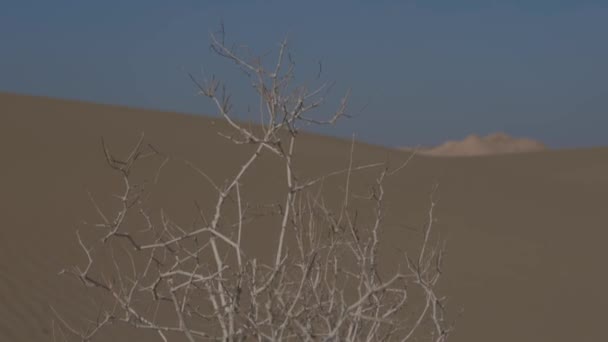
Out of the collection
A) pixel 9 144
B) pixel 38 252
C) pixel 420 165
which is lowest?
pixel 38 252

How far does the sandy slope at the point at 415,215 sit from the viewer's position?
1258 cm

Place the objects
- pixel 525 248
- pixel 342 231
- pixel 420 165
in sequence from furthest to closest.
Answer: pixel 420 165
pixel 525 248
pixel 342 231

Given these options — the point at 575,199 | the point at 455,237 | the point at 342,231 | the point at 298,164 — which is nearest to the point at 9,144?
the point at 298,164

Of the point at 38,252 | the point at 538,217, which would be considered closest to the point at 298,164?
the point at 538,217

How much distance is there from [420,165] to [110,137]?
22.9ft

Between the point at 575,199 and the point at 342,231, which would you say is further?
the point at 575,199

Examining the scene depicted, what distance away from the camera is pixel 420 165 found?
25141 millimetres

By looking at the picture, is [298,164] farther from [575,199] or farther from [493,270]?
[493,270]

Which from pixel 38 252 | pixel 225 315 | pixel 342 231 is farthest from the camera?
pixel 38 252

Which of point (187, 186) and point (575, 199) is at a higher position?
point (575, 199)

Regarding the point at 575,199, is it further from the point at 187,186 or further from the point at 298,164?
the point at 187,186

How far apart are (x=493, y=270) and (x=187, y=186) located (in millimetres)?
5531

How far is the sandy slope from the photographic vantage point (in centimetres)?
1258

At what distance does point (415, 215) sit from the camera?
17.9 meters
